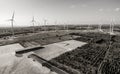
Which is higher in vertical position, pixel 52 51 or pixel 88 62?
pixel 52 51

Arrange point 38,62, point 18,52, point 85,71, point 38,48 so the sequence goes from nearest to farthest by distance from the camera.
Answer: point 85,71
point 38,62
point 18,52
point 38,48

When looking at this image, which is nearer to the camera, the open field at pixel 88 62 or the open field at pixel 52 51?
the open field at pixel 88 62

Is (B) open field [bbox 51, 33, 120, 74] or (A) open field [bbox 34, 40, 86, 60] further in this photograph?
(A) open field [bbox 34, 40, 86, 60]

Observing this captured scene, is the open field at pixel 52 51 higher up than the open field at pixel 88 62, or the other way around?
the open field at pixel 52 51

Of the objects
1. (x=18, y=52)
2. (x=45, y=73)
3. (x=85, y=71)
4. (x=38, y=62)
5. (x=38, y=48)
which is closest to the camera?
(x=45, y=73)

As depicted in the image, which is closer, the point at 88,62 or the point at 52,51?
the point at 88,62

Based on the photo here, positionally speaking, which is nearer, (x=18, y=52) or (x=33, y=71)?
(x=33, y=71)

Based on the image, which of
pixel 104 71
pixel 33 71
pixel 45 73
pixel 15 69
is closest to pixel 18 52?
pixel 15 69

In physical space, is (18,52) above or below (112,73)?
above

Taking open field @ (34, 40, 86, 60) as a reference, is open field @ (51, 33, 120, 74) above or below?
below

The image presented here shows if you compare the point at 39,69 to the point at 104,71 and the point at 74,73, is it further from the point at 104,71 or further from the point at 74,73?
the point at 104,71
